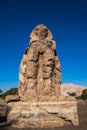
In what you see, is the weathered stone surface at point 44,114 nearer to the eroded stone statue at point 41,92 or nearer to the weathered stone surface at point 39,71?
the eroded stone statue at point 41,92

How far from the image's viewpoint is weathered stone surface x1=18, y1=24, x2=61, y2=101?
1280 cm

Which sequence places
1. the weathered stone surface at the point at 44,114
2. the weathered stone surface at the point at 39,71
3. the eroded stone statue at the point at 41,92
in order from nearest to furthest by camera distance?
the weathered stone surface at the point at 44,114 → the eroded stone statue at the point at 41,92 → the weathered stone surface at the point at 39,71

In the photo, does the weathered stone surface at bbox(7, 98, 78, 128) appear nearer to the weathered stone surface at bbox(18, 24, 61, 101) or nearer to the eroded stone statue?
the eroded stone statue

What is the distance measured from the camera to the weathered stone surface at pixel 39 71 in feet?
42.0

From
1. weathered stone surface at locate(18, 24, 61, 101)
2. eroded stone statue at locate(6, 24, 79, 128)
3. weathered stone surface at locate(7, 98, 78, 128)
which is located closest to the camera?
weathered stone surface at locate(7, 98, 78, 128)

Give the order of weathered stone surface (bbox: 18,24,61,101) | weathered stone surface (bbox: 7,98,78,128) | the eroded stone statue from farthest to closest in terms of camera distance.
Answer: weathered stone surface (bbox: 18,24,61,101) < the eroded stone statue < weathered stone surface (bbox: 7,98,78,128)

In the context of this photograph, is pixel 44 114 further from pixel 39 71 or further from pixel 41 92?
pixel 39 71

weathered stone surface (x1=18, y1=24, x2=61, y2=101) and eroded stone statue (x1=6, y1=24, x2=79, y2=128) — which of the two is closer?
eroded stone statue (x1=6, y1=24, x2=79, y2=128)

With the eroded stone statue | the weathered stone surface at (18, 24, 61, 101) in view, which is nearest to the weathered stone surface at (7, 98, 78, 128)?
the eroded stone statue

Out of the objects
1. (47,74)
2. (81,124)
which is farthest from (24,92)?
(81,124)

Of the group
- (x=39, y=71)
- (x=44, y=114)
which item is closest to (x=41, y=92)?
(x=39, y=71)

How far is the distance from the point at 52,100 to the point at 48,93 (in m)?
0.59

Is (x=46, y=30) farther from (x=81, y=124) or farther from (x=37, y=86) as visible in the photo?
(x=81, y=124)

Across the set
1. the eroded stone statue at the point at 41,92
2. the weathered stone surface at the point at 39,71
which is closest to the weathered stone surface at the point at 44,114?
the eroded stone statue at the point at 41,92
